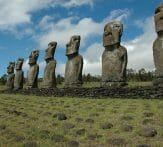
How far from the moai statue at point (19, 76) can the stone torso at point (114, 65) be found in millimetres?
13430

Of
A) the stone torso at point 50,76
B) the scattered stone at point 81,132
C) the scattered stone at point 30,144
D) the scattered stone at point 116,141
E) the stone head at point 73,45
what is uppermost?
the stone head at point 73,45

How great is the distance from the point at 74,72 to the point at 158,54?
7.20 meters

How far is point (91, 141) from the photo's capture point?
969 centimetres

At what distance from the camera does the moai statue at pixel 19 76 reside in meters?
34.2

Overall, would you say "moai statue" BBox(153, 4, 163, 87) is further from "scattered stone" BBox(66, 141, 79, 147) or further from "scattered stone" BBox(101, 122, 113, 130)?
"scattered stone" BBox(66, 141, 79, 147)

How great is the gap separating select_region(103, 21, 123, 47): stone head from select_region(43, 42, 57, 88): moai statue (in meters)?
6.92

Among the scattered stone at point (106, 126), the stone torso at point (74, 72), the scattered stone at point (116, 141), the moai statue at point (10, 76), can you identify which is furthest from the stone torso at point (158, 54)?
the moai statue at point (10, 76)

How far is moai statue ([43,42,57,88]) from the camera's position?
92.6 ft

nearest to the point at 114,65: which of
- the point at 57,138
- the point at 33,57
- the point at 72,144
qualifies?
the point at 33,57

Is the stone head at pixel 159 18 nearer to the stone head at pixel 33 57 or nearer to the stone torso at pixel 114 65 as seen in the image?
the stone torso at pixel 114 65

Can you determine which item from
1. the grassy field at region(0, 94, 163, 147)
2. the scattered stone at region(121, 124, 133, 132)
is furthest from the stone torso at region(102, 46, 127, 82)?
the scattered stone at region(121, 124, 133, 132)

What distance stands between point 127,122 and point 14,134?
129 inches

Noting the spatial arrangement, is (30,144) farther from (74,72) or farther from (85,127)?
(74,72)

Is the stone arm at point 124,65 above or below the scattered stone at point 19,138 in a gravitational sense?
above
